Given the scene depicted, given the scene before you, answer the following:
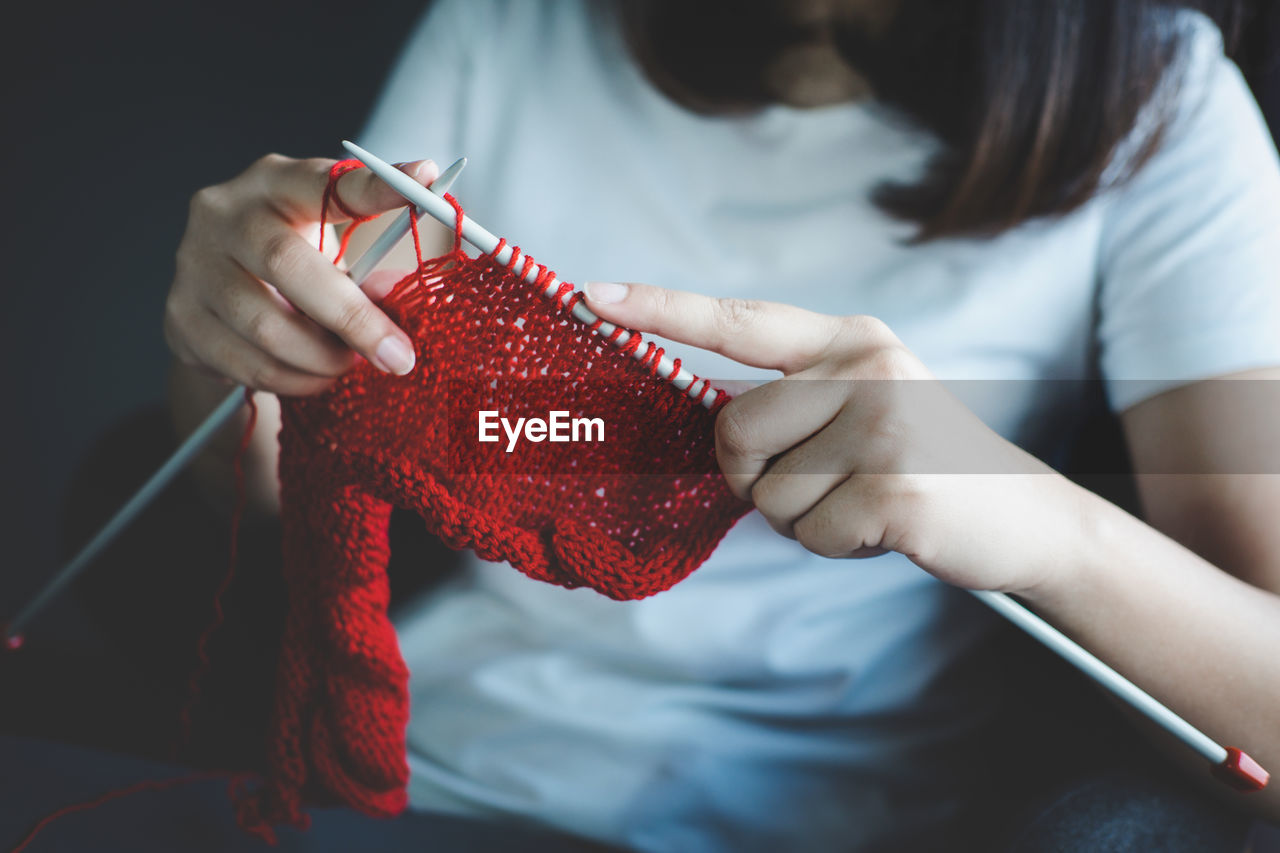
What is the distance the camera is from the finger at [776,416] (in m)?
0.47

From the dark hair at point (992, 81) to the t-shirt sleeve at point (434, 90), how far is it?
183 mm

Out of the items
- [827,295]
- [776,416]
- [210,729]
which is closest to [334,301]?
[776,416]

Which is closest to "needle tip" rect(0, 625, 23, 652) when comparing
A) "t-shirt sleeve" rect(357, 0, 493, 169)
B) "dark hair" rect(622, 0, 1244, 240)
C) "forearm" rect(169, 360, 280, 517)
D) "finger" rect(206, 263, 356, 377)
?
"forearm" rect(169, 360, 280, 517)

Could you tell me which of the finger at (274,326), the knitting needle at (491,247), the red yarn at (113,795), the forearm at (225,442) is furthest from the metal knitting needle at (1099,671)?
the red yarn at (113,795)

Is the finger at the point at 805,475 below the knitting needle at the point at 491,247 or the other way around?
below

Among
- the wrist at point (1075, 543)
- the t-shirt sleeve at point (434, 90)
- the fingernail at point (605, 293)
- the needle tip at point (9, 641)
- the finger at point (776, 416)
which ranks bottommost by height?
the needle tip at point (9, 641)

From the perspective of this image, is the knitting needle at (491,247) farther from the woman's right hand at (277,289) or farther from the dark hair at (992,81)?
the dark hair at (992,81)

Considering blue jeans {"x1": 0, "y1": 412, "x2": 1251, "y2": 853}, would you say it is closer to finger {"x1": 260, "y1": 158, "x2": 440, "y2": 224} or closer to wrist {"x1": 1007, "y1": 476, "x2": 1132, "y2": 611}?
wrist {"x1": 1007, "y1": 476, "x2": 1132, "y2": 611}

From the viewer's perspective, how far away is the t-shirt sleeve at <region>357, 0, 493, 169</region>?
76cm

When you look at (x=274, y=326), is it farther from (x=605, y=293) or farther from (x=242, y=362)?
(x=605, y=293)

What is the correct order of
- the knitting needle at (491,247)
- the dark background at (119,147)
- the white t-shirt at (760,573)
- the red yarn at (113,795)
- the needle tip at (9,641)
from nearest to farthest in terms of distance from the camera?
the knitting needle at (491,247), the red yarn at (113,795), the white t-shirt at (760,573), the needle tip at (9,641), the dark background at (119,147)

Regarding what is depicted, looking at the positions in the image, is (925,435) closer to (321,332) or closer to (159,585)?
(321,332)

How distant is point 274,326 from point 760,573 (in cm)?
46

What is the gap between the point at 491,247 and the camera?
47cm
